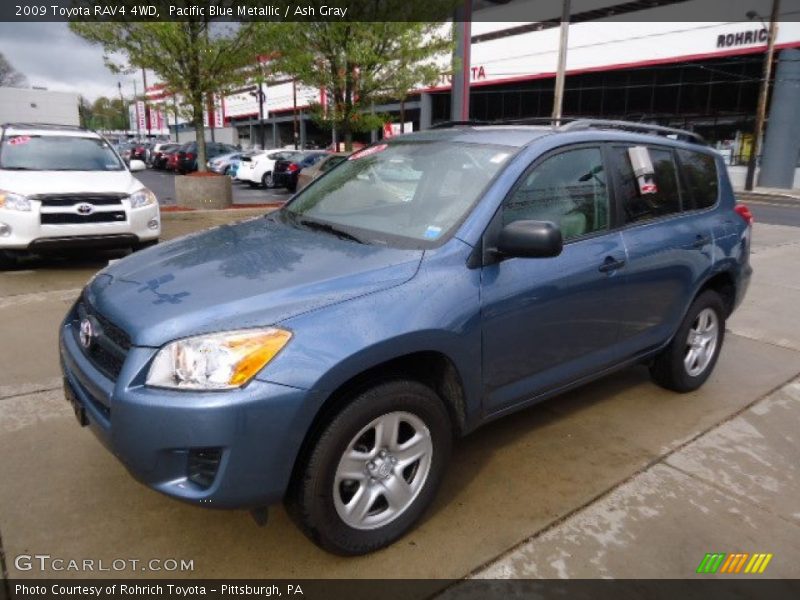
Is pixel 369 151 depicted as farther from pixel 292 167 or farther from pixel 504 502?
pixel 292 167

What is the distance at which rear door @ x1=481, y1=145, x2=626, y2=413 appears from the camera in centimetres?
275

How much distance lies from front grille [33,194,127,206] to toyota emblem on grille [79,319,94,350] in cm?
452

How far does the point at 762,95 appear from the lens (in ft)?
77.5

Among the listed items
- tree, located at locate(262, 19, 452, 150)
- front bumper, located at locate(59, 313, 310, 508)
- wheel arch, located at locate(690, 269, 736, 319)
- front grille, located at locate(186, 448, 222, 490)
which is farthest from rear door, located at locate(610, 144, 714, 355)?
tree, located at locate(262, 19, 452, 150)

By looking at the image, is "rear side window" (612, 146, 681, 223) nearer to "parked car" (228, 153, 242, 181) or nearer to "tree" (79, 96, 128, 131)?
"parked car" (228, 153, 242, 181)

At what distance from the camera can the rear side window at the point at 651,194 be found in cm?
344

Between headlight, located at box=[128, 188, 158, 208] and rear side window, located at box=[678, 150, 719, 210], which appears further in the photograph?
headlight, located at box=[128, 188, 158, 208]

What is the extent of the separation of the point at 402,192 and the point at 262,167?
18.2 m

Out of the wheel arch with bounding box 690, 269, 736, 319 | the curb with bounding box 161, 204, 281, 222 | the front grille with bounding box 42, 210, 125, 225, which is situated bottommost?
the curb with bounding box 161, 204, 281, 222

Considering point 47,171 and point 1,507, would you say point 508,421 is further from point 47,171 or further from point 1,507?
point 47,171

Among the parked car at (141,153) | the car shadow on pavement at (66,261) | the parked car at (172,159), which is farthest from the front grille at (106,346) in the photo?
the parked car at (141,153)

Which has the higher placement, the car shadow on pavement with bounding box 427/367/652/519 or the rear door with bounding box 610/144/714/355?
the rear door with bounding box 610/144/714/355

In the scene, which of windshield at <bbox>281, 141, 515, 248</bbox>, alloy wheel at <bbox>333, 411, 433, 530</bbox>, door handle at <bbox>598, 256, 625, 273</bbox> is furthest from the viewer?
door handle at <bbox>598, 256, 625, 273</bbox>

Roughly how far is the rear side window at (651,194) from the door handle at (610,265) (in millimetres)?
296
